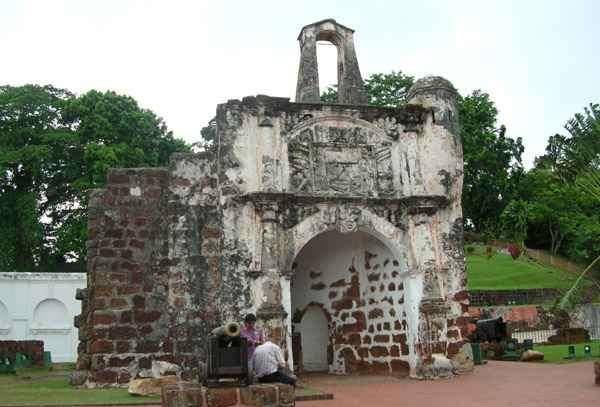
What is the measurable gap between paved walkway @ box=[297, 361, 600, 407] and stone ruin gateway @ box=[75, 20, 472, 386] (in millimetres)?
872

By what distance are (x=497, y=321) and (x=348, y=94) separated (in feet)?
29.3

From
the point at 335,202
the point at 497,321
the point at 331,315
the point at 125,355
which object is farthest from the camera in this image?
the point at 497,321

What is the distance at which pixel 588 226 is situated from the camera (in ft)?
98.0

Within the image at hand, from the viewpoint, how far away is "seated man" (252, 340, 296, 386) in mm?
8156

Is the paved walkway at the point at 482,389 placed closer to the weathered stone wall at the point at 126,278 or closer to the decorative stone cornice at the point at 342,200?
the weathered stone wall at the point at 126,278

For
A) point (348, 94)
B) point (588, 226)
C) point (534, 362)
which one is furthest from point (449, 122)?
point (588, 226)

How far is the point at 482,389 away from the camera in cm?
989

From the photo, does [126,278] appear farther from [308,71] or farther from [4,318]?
[4,318]

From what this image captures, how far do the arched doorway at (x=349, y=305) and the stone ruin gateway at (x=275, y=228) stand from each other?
0.25ft

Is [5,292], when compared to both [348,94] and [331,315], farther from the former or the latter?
[348,94]

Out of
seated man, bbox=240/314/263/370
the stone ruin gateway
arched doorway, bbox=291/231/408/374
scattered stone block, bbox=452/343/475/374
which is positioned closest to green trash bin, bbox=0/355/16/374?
the stone ruin gateway

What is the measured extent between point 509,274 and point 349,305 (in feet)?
75.4

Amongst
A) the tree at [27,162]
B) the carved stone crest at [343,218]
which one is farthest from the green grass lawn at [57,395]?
the tree at [27,162]

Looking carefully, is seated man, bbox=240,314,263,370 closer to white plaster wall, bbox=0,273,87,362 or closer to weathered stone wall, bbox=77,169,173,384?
weathered stone wall, bbox=77,169,173,384
